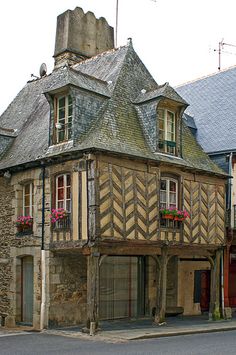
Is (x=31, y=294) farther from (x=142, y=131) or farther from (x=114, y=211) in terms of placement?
(x=142, y=131)

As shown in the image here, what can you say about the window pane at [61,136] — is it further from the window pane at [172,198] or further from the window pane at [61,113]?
the window pane at [172,198]

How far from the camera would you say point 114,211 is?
1322 cm

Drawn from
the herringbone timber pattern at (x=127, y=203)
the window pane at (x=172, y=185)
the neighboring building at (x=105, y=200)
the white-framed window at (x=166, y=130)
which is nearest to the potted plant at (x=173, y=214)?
the neighboring building at (x=105, y=200)

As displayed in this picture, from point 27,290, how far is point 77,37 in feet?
27.8

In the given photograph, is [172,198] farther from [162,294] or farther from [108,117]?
[108,117]

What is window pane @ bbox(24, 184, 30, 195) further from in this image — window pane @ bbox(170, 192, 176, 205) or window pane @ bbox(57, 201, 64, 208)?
window pane @ bbox(170, 192, 176, 205)

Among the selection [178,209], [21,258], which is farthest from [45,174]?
[178,209]

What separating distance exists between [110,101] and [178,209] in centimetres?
335

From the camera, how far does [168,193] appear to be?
587 inches

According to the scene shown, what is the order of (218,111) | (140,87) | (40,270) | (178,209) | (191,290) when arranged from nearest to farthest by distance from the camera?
(40,270) → (178,209) → (140,87) → (191,290) → (218,111)


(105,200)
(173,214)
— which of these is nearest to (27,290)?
(105,200)

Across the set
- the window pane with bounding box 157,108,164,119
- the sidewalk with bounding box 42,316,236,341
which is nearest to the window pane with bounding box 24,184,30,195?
the sidewalk with bounding box 42,316,236,341

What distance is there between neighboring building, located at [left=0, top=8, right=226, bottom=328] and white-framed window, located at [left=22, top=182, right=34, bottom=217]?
0.03 m

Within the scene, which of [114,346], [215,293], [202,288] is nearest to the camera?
[114,346]
